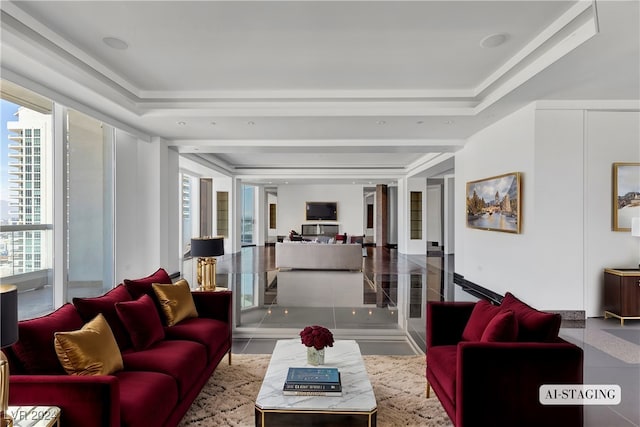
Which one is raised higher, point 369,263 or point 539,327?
point 539,327

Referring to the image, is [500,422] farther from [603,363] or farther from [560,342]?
[603,363]

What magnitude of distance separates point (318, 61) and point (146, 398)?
385 centimetres

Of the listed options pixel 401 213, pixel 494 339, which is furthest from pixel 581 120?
pixel 401 213

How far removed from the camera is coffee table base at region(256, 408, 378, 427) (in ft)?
6.77

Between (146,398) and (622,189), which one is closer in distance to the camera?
(146,398)

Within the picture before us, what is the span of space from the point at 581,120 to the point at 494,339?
4.58 meters

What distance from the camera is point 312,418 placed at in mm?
2180

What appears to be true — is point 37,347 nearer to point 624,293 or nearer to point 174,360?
point 174,360

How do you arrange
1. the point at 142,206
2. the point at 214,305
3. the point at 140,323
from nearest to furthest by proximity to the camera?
the point at 140,323, the point at 214,305, the point at 142,206

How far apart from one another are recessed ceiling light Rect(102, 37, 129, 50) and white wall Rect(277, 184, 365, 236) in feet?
42.3

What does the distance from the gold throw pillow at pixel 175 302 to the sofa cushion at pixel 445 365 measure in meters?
2.25

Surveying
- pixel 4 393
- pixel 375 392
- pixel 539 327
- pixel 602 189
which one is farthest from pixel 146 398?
pixel 602 189

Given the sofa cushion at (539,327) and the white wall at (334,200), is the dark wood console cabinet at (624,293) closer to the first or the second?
the sofa cushion at (539,327)

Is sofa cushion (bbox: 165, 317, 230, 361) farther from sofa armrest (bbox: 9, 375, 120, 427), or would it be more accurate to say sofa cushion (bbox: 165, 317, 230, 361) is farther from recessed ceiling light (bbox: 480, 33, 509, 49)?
recessed ceiling light (bbox: 480, 33, 509, 49)
